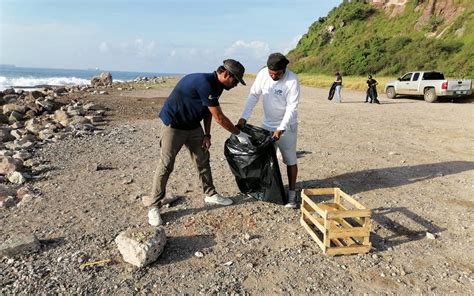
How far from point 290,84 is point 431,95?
1865 centimetres

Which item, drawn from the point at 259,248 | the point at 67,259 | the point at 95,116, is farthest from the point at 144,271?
the point at 95,116

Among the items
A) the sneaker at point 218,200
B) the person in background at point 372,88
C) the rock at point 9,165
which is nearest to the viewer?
the sneaker at point 218,200

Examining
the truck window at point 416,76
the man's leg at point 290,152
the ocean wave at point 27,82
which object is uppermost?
the truck window at point 416,76

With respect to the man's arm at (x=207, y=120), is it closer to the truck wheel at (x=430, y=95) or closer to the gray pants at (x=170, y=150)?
the gray pants at (x=170, y=150)

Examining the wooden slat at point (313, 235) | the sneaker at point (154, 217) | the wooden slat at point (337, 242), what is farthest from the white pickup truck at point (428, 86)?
the sneaker at point (154, 217)

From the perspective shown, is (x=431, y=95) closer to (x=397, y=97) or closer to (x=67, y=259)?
(x=397, y=97)

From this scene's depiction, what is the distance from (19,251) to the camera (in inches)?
159

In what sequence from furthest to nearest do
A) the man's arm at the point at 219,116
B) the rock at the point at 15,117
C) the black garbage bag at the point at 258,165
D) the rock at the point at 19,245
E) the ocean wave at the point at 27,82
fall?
1. the ocean wave at the point at 27,82
2. the rock at the point at 15,117
3. the black garbage bag at the point at 258,165
4. the man's arm at the point at 219,116
5. the rock at the point at 19,245

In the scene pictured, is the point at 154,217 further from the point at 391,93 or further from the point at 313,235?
the point at 391,93

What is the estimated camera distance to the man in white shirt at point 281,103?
4941 millimetres

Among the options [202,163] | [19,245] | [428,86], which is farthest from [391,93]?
[19,245]

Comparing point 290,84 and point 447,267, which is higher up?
point 290,84

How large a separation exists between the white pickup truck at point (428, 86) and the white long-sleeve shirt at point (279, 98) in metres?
18.0

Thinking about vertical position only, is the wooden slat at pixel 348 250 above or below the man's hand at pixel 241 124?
below
